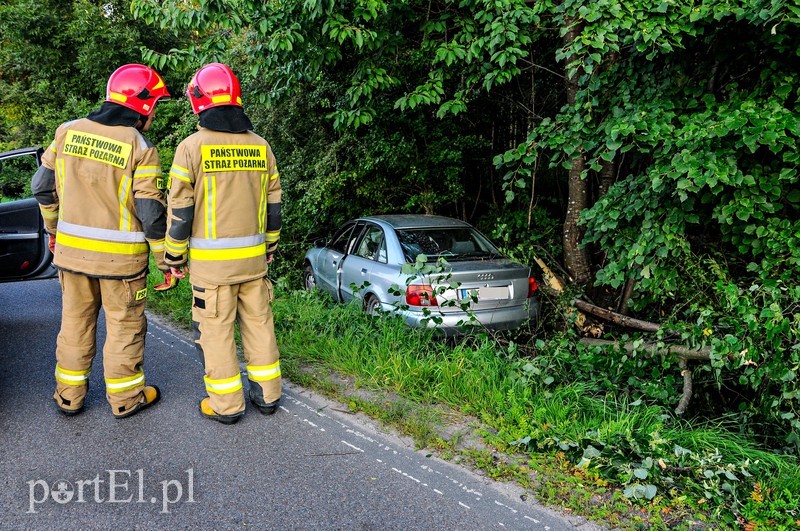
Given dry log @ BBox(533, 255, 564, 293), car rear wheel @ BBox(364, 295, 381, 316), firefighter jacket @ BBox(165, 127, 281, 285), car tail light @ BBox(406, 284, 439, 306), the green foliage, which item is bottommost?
car rear wheel @ BBox(364, 295, 381, 316)

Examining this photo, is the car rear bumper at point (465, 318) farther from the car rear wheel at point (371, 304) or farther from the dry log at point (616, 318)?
the dry log at point (616, 318)

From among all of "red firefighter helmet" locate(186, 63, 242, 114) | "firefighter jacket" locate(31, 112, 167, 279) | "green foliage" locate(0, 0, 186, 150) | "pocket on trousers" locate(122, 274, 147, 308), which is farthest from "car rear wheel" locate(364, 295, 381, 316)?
"green foliage" locate(0, 0, 186, 150)

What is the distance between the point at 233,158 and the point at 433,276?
87.5 inches

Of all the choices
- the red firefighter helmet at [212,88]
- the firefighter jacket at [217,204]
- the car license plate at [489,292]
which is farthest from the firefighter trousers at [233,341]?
the car license plate at [489,292]

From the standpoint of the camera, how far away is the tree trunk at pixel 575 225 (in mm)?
6527

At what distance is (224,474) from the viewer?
3.22 metres

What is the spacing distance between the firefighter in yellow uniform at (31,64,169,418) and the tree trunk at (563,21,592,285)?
177 inches

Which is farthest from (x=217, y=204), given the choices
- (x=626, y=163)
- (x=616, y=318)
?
(x=626, y=163)

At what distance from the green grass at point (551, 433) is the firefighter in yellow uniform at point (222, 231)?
863 millimetres

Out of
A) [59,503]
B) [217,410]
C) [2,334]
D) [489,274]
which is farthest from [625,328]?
[2,334]

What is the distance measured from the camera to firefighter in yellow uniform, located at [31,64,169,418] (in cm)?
370

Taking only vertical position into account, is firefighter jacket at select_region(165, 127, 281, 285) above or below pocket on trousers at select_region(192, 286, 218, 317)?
above

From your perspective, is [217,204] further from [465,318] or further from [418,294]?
[465,318]

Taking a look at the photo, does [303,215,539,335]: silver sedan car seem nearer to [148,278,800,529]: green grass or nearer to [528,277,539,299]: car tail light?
[528,277,539,299]: car tail light
